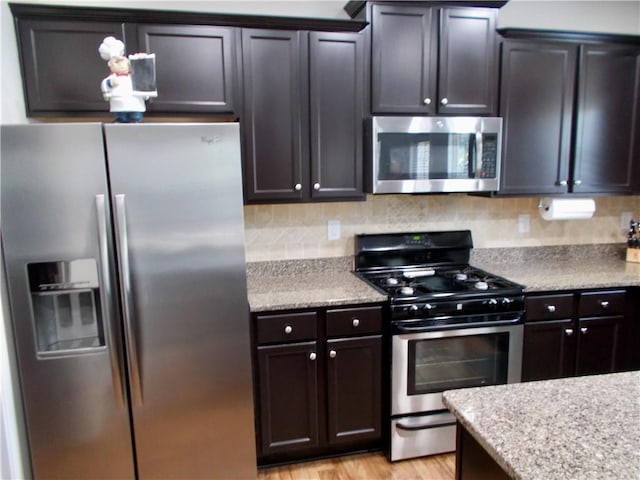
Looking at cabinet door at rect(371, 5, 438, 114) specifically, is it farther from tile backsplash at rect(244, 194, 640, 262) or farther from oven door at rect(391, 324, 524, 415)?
oven door at rect(391, 324, 524, 415)

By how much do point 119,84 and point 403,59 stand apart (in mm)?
1465

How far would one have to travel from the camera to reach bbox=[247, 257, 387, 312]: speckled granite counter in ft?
7.51

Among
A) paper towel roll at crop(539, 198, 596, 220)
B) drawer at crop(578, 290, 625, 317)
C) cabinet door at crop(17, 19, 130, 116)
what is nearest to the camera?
cabinet door at crop(17, 19, 130, 116)

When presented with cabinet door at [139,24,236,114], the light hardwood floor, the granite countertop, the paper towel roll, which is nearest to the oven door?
the light hardwood floor

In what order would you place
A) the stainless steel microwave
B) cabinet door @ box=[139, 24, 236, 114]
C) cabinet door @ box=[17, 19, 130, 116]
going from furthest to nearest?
the stainless steel microwave → cabinet door @ box=[139, 24, 236, 114] → cabinet door @ box=[17, 19, 130, 116]

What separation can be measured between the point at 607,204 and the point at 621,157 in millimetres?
512

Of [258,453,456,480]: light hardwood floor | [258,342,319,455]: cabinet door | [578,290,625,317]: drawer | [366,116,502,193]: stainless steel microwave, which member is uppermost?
[366,116,502,193]: stainless steel microwave

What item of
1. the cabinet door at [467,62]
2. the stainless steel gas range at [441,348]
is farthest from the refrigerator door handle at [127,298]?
the cabinet door at [467,62]

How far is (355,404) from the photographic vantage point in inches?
95.4

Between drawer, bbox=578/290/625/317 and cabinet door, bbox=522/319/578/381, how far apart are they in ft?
0.39

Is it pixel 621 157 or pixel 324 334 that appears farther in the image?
pixel 621 157

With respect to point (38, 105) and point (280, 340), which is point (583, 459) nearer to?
point (280, 340)

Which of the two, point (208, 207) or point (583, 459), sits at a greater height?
point (208, 207)

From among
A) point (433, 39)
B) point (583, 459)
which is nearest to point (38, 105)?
point (433, 39)
